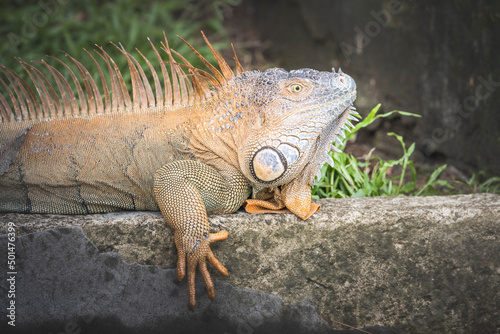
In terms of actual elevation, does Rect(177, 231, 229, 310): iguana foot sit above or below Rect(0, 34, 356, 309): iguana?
below

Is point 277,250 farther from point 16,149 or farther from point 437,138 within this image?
point 437,138

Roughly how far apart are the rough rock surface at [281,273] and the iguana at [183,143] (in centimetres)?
19

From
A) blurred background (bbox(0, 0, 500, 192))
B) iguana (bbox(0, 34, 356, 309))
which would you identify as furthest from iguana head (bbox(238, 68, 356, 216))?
blurred background (bbox(0, 0, 500, 192))

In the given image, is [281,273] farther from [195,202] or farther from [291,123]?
[291,123]

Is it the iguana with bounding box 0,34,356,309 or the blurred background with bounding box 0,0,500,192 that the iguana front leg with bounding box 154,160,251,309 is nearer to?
the iguana with bounding box 0,34,356,309

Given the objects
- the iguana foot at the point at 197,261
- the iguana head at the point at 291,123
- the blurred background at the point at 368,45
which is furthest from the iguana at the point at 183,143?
the blurred background at the point at 368,45

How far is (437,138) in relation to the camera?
20.1 ft

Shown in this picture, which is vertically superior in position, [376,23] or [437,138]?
[376,23]

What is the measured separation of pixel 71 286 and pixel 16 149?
3.40 feet

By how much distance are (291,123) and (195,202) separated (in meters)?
0.78

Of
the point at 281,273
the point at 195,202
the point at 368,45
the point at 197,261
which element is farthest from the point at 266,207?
the point at 368,45

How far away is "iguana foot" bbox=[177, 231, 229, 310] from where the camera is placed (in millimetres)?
3111

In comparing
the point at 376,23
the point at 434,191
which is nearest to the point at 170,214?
the point at 434,191

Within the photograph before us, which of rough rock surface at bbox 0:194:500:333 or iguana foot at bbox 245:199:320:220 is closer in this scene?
rough rock surface at bbox 0:194:500:333
